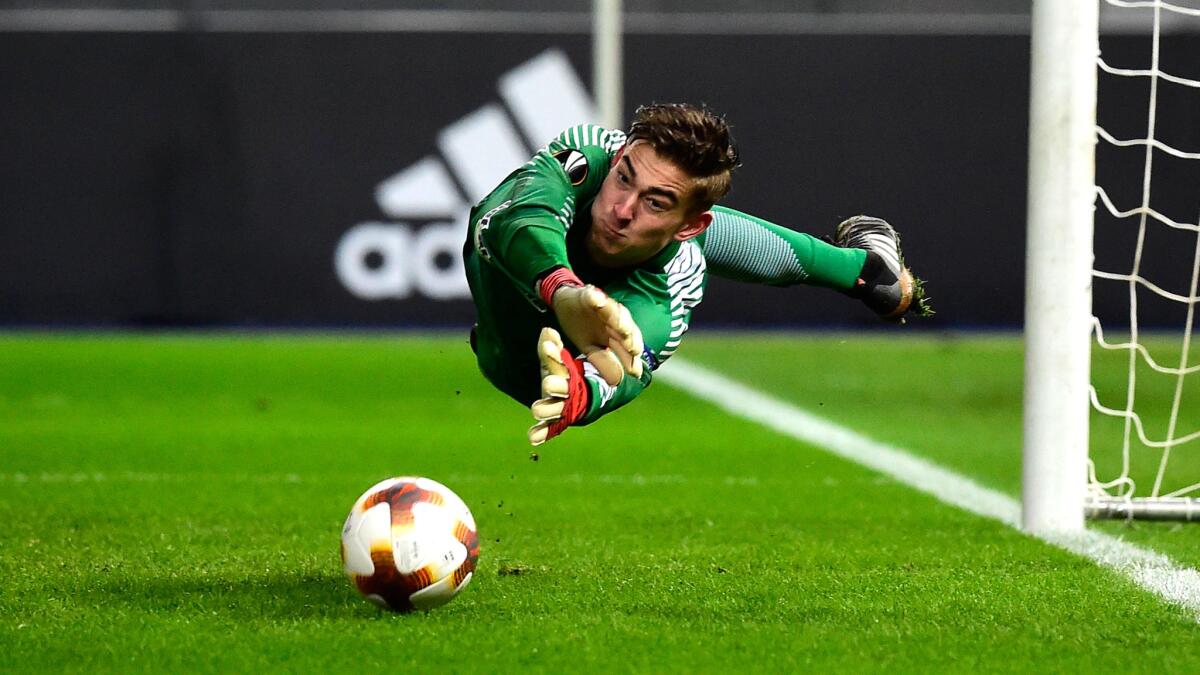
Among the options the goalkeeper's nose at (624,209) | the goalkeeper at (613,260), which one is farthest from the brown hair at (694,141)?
the goalkeeper's nose at (624,209)

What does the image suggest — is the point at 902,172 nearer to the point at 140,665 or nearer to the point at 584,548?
the point at 584,548

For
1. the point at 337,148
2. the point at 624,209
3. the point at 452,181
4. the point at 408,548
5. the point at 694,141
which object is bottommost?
the point at 452,181

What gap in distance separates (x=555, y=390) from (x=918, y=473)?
11.8ft

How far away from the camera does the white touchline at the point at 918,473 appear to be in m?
4.87

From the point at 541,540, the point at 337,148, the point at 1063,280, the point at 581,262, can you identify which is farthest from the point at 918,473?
the point at 337,148

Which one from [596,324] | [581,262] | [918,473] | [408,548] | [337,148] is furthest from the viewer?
[337,148]

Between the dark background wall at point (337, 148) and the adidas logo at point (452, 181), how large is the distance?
0.32 ft

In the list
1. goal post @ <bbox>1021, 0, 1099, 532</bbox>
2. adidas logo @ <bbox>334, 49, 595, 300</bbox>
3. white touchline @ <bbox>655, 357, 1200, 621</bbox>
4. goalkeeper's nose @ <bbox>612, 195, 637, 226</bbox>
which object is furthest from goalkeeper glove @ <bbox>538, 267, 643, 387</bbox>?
adidas logo @ <bbox>334, 49, 595, 300</bbox>

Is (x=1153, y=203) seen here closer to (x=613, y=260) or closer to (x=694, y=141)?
(x=613, y=260)

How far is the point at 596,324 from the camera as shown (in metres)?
3.94

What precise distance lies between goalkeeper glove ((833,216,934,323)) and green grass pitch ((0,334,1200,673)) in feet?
2.43

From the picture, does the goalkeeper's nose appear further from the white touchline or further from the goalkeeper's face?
the white touchline

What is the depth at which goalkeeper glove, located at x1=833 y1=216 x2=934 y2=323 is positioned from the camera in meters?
5.55

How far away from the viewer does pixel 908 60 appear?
45.9ft
